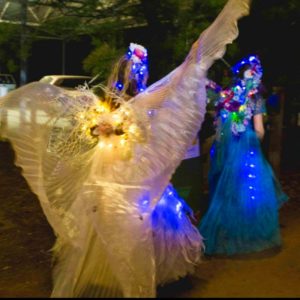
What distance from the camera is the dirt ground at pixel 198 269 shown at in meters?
4.56

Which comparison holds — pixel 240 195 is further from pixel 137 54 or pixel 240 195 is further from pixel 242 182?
pixel 137 54

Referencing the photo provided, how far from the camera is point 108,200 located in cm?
383

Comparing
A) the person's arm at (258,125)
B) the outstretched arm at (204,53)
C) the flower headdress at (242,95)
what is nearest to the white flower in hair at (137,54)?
the outstretched arm at (204,53)

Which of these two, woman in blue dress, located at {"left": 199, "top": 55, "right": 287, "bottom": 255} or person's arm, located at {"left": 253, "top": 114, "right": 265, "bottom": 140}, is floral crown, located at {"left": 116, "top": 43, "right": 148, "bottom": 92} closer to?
woman in blue dress, located at {"left": 199, "top": 55, "right": 287, "bottom": 255}

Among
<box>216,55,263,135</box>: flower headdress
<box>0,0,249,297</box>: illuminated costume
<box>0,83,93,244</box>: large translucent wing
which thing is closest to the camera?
<box>0,0,249,297</box>: illuminated costume

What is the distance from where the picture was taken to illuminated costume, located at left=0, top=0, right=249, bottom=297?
3830 millimetres

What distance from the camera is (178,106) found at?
157 inches

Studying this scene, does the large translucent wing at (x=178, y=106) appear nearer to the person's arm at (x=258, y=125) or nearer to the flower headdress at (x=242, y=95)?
the flower headdress at (x=242, y=95)

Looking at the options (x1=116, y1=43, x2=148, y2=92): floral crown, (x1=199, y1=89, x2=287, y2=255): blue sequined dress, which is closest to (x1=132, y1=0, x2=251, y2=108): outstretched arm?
(x1=116, y1=43, x2=148, y2=92): floral crown

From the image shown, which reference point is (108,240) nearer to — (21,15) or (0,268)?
(0,268)

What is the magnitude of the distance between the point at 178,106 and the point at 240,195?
176 cm

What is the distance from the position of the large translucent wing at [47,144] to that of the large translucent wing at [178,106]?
559 millimetres

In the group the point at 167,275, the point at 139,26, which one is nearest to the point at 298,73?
the point at 139,26

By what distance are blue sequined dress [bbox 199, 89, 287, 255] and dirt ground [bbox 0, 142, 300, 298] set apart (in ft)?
0.55
